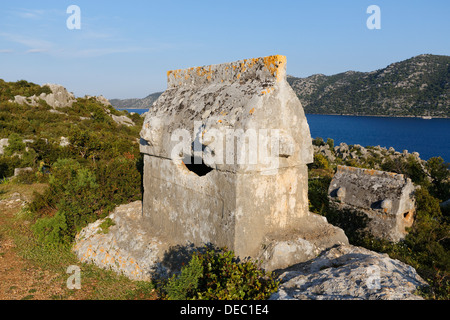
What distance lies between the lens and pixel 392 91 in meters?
98.0

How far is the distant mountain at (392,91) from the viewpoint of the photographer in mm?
91625

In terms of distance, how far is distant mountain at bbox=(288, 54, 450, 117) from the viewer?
91500 millimetres

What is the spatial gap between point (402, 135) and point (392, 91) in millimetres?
18666

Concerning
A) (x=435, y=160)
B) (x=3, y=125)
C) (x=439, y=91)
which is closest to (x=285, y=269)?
(x=435, y=160)

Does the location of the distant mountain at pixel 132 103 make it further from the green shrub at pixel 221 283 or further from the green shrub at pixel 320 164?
the green shrub at pixel 221 283

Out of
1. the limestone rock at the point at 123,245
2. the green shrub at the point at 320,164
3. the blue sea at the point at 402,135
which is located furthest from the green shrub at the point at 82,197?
the blue sea at the point at 402,135

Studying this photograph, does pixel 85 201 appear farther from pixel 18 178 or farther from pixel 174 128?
pixel 18 178

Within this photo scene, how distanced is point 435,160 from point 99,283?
22280 millimetres

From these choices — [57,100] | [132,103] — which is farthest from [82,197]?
[132,103]

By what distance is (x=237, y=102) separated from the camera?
4.50 m

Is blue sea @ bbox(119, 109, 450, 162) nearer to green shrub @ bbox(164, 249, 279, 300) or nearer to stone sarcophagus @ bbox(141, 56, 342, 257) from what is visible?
stone sarcophagus @ bbox(141, 56, 342, 257)

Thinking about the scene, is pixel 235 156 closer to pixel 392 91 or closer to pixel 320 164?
pixel 320 164

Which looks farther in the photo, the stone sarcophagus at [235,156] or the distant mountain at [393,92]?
the distant mountain at [393,92]

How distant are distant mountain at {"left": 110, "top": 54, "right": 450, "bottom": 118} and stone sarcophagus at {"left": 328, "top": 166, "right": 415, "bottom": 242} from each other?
76707mm
